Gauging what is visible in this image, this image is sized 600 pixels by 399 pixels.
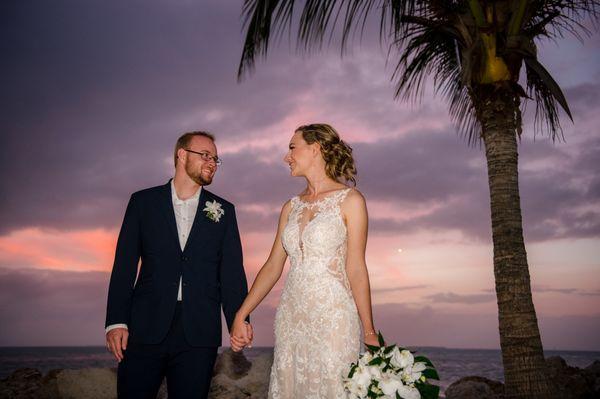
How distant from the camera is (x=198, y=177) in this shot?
448 cm

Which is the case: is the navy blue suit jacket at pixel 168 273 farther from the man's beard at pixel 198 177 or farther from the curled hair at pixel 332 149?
the curled hair at pixel 332 149

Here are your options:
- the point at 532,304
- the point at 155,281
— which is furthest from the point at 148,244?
the point at 532,304

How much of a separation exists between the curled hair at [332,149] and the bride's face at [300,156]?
0.05m

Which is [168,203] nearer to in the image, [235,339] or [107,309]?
[107,309]

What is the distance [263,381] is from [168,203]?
7.02 m

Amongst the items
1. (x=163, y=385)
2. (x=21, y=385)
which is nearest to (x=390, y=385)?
(x=163, y=385)

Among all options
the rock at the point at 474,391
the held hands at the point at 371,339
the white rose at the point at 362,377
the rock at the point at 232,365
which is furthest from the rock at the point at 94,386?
the white rose at the point at 362,377

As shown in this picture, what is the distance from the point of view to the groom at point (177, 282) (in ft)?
13.0

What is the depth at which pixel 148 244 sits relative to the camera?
4.22 metres

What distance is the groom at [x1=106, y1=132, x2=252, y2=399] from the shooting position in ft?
13.0

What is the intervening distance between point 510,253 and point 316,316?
11.7 ft

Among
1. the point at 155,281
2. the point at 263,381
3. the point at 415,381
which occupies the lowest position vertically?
the point at 263,381

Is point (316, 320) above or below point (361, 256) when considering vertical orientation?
below

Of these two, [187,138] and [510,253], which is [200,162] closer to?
[187,138]
